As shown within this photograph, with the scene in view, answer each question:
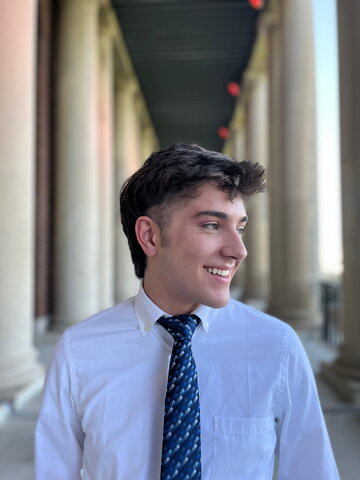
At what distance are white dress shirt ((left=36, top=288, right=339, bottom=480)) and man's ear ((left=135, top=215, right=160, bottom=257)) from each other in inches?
14.1

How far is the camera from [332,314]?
17.6 meters

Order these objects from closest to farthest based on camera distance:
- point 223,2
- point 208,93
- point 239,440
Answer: point 239,440
point 223,2
point 208,93

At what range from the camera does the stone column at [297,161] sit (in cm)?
1978

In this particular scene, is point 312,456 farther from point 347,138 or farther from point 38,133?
point 38,133

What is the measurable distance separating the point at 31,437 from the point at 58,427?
6089 mm

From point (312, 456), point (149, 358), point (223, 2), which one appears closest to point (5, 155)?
point (149, 358)

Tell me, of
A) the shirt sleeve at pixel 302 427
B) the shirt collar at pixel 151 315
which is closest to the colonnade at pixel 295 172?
the shirt sleeve at pixel 302 427

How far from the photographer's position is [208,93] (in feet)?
149

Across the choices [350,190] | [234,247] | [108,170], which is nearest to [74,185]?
[108,170]

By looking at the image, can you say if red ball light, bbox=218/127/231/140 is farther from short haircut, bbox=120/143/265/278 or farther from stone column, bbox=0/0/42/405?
short haircut, bbox=120/143/265/278

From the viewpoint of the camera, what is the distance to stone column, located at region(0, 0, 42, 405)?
9945mm

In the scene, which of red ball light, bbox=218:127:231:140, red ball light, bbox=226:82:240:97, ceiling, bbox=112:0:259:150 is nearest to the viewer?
ceiling, bbox=112:0:259:150

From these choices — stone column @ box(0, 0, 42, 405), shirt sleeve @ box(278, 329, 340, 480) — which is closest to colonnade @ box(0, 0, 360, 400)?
stone column @ box(0, 0, 42, 405)

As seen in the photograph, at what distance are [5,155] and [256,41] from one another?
27013mm
